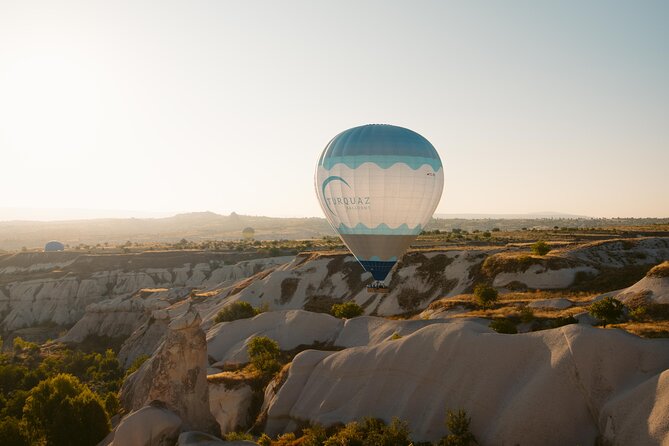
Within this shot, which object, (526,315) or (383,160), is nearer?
(526,315)

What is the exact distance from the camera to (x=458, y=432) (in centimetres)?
2605

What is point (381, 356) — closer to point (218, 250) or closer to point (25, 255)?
point (218, 250)

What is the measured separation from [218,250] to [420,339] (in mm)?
106022

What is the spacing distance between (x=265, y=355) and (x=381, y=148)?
61.0 feet

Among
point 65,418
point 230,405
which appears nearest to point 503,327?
point 230,405

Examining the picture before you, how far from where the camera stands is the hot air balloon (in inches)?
1766

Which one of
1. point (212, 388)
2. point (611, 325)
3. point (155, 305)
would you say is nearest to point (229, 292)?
point (155, 305)

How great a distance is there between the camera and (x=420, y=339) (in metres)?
33.4

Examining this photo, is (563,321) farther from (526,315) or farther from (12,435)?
(12,435)

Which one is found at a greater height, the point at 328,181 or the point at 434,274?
the point at 328,181

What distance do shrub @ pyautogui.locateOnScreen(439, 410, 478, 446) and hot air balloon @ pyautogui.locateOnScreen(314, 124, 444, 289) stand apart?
71.9ft

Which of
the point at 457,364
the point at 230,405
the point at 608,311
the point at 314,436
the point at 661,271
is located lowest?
the point at 230,405

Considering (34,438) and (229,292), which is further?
(229,292)

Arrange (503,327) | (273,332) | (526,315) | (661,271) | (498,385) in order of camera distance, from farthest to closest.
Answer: (273,332), (526,315), (661,271), (503,327), (498,385)
